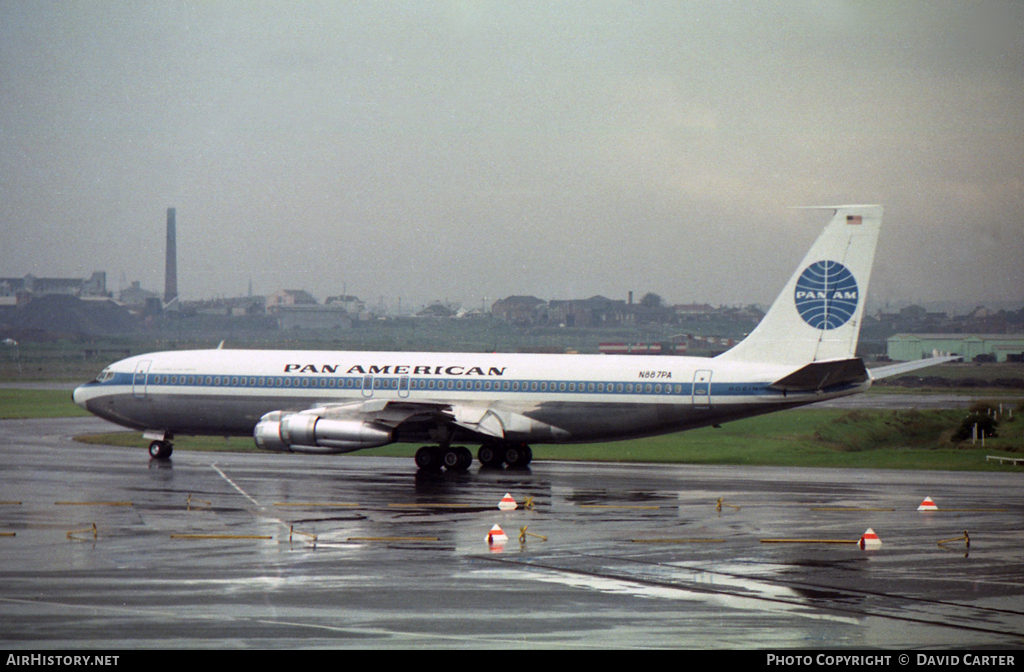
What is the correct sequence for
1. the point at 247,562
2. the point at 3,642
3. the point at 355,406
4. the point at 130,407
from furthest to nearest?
the point at 130,407
the point at 355,406
the point at 247,562
the point at 3,642

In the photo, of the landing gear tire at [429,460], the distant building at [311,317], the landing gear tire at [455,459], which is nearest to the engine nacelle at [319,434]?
the landing gear tire at [429,460]

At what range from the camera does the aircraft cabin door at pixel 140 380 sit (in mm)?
40844

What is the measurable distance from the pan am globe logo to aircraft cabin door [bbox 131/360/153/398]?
76.6 feet

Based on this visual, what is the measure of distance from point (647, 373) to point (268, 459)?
14582mm

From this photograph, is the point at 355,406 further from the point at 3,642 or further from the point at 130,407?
the point at 3,642

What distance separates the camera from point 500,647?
1320cm

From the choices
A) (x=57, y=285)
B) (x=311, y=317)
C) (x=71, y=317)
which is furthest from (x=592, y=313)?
(x=57, y=285)

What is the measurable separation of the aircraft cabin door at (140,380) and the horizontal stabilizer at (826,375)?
74.4 ft

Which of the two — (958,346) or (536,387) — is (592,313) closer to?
(958,346)

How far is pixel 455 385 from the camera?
3844 centimetres

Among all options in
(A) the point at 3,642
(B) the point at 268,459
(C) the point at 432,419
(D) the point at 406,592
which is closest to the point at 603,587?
(D) the point at 406,592

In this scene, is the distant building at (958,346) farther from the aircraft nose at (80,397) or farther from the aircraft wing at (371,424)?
the aircraft nose at (80,397)

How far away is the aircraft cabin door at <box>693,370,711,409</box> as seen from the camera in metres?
36.4

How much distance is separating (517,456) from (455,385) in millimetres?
3257
